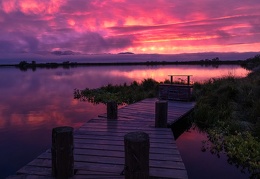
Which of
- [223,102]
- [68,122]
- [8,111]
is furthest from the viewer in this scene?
[8,111]

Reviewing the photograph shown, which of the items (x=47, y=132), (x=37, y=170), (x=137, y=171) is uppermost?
(x=137, y=171)

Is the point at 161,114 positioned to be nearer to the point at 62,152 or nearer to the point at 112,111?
the point at 112,111

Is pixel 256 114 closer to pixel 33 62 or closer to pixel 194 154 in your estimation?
pixel 194 154

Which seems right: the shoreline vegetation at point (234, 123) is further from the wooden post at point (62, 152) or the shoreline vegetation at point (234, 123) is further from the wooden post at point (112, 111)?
the wooden post at point (62, 152)

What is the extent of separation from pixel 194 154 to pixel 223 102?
15.3 feet

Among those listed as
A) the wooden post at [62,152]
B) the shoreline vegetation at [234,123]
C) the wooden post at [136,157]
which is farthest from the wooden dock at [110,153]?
the shoreline vegetation at [234,123]

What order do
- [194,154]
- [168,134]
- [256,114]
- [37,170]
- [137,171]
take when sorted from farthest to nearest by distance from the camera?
1. [256,114]
2. [194,154]
3. [168,134]
4. [37,170]
5. [137,171]

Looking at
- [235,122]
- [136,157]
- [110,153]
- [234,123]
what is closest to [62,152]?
[136,157]

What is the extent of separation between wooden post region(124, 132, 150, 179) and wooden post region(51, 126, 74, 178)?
1216 millimetres

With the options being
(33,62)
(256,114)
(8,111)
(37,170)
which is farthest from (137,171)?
(33,62)

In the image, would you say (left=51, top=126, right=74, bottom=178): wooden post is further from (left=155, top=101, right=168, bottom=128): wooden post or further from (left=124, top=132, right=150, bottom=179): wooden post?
(left=155, top=101, right=168, bottom=128): wooden post

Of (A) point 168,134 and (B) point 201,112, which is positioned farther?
(B) point 201,112

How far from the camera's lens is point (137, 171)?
4.29m

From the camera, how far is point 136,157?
4238 mm
